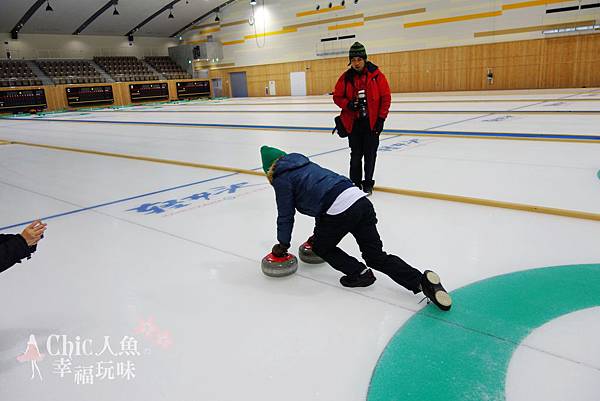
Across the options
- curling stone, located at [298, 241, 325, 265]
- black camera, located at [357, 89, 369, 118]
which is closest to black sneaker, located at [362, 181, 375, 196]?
black camera, located at [357, 89, 369, 118]

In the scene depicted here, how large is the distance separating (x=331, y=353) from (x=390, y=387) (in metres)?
0.32

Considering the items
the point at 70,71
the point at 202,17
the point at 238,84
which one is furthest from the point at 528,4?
the point at 70,71

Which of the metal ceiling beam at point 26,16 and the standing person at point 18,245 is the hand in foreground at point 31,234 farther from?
the metal ceiling beam at point 26,16

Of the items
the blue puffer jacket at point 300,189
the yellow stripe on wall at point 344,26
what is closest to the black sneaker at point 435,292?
the blue puffer jacket at point 300,189

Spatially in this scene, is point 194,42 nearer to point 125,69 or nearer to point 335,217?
point 125,69

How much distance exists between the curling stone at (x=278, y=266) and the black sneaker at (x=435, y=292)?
31.1 inches

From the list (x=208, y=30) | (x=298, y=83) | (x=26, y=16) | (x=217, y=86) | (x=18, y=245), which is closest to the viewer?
(x=18, y=245)

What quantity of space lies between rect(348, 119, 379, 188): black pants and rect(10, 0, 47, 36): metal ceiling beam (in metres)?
28.2

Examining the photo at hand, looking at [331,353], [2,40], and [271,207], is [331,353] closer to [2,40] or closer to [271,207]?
[271,207]

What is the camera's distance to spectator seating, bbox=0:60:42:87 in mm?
27477

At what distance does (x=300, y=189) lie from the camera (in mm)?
2570

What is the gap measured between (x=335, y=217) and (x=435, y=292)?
2.02 feet

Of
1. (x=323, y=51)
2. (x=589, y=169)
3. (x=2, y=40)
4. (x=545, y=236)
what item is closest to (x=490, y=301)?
(x=545, y=236)

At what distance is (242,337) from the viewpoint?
7.11 ft
